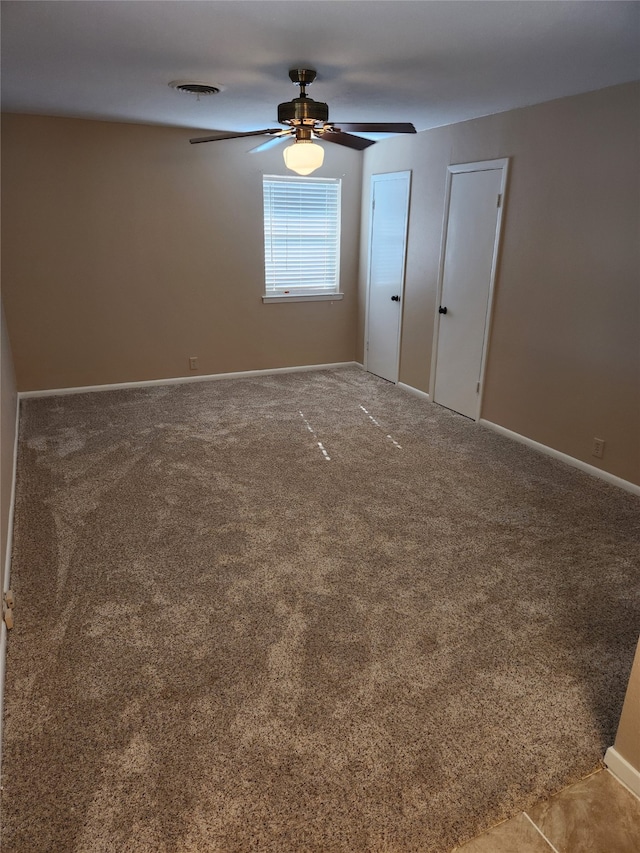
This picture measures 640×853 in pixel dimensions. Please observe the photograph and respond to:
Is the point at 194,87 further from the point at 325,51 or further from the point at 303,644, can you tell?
the point at 303,644

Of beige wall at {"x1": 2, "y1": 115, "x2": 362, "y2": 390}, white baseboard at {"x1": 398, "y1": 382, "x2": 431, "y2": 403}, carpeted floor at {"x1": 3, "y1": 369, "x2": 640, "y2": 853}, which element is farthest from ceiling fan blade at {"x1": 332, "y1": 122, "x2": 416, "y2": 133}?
white baseboard at {"x1": 398, "y1": 382, "x2": 431, "y2": 403}

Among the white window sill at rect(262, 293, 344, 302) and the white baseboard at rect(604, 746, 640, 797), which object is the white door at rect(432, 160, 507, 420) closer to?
the white window sill at rect(262, 293, 344, 302)

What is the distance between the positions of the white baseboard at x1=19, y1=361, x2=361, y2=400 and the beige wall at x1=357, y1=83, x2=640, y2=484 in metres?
2.28

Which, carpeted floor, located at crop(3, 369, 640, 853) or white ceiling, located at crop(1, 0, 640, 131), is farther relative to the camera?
white ceiling, located at crop(1, 0, 640, 131)

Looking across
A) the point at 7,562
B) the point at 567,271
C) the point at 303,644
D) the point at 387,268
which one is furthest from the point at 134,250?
the point at 303,644

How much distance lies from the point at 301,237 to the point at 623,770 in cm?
535

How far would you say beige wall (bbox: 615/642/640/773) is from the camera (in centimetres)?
161

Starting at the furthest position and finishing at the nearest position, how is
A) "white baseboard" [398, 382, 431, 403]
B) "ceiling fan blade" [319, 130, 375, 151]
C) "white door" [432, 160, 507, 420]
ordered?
1. "white baseboard" [398, 382, 431, 403]
2. "white door" [432, 160, 507, 420]
3. "ceiling fan blade" [319, 130, 375, 151]

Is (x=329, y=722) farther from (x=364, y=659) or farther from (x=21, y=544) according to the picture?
(x=21, y=544)

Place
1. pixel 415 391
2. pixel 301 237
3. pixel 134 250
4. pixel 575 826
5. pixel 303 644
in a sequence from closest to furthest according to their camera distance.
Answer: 1. pixel 575 826
2. pixel 303 644
3. pixel 134 250
4. pixel 415 391
5. pixel 301 237

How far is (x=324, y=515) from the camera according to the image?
323cm

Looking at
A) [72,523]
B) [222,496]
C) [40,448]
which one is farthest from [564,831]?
[40,448]

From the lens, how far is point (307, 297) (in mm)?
6023

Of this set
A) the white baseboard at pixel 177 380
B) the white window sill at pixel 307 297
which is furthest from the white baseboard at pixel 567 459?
the white window sill at pixel 307 297
